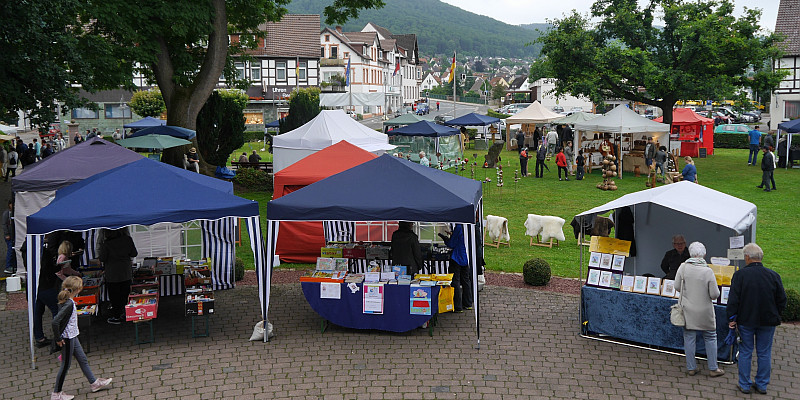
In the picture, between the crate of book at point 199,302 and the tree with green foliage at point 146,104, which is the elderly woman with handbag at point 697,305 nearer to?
the crate of book at point 199,302

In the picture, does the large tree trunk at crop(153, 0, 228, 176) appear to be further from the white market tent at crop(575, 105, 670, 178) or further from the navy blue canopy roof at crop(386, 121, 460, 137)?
the white market tent at crop(575, 105, 670, 178)

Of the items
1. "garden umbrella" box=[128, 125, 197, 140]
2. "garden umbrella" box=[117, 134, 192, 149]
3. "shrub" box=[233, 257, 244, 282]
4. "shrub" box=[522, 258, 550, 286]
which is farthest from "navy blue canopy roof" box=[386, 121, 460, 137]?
"shrub" box=[522, 258, 550, 286]

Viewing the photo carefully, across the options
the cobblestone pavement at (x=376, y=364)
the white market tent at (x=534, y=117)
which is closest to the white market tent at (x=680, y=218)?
the cobblestone pavement at (x=376, y=364)

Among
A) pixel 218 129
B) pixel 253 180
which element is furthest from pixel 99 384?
pixel 218 129

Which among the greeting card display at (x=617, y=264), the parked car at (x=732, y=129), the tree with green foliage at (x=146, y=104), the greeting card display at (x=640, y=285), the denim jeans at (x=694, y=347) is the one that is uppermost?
the tree with green foliage at (x=146, y=104)

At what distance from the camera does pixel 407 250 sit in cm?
963

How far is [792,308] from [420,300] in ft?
17.2

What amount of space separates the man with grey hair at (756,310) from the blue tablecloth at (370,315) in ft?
12.1

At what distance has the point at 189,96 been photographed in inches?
840

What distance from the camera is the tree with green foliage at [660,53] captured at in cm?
2655

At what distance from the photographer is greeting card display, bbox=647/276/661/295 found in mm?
8445

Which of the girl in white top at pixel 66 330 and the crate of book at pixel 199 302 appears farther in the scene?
the crate of book at pixel 199 302

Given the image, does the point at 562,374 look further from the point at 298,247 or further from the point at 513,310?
the point at 298,247

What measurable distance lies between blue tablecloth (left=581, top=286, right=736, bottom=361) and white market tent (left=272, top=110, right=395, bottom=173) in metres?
12.0
